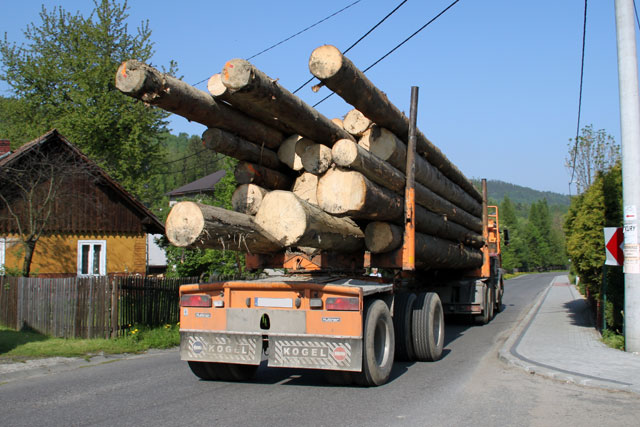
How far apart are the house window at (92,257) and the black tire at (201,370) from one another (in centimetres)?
1596

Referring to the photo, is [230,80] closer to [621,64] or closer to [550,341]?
[621,64]

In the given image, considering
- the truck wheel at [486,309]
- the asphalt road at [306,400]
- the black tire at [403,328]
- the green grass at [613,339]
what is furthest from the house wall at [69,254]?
the green grass at [613,339]

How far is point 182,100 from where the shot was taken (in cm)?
659

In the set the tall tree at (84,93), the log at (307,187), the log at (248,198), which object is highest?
the tall tree at (84,93)

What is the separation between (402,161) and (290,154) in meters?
1.89

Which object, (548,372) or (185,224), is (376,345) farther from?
(185,224)

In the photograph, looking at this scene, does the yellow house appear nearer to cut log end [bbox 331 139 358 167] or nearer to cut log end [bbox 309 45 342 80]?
cut log end [bbox 331 139 358 167]

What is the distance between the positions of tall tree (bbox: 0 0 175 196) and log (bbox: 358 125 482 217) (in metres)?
23.7

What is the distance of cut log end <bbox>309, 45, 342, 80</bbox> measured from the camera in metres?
6.72

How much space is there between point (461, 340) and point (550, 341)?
6.34 feet

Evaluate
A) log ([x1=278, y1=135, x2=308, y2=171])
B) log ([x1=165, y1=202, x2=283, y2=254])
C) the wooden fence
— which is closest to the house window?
the wooden fence

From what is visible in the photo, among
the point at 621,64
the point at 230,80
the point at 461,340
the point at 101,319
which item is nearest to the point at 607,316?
the point at 461,340

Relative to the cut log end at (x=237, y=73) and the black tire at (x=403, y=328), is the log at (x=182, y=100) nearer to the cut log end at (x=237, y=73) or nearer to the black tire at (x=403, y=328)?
→ the cut log end at (x=237, y=73)

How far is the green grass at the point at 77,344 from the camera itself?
1007cm
